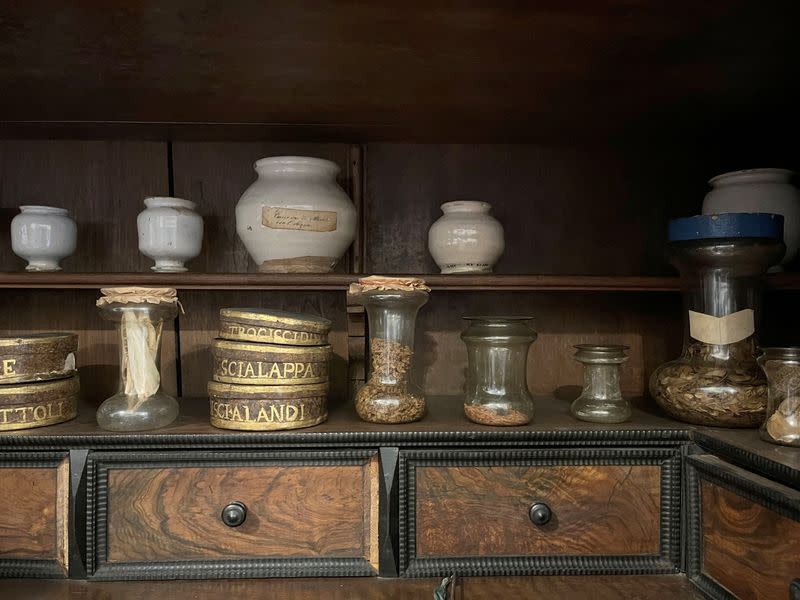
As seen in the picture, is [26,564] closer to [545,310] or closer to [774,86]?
[545,310]

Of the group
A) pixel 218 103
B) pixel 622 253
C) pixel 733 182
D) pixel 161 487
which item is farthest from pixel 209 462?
pixel 733 182

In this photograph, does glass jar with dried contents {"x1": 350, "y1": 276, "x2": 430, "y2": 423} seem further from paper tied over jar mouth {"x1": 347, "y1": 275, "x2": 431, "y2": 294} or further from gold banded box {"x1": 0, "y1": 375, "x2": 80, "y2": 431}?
gold banded box {"x1": 0, "y1": 375, "x2": 80, "y2": 431}

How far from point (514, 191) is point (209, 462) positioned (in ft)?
3.05

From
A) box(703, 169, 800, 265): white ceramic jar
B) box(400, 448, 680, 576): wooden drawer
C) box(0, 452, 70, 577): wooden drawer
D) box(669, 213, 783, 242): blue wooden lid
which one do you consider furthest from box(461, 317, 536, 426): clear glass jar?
box(0, 452, 70, 577): wooden drawer

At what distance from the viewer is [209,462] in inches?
38.9

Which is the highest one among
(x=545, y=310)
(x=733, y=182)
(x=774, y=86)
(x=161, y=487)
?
(x=774, y=86)

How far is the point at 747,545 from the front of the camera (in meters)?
0.85

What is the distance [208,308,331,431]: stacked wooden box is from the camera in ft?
3.31

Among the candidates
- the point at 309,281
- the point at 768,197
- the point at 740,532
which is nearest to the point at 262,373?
the point at 309,281

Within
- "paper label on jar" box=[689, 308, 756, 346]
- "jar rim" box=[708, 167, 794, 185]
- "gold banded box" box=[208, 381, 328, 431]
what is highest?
"jar rim" box=[708, 167, 794, 185]

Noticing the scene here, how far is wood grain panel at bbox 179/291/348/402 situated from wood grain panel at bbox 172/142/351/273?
0.24 ft

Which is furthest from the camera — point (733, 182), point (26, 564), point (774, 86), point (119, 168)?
point (119, 168)

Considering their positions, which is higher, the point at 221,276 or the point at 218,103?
the point at 218,103

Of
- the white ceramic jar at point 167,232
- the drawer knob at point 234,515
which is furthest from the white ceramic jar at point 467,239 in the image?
the drawer knob at point 234,515
